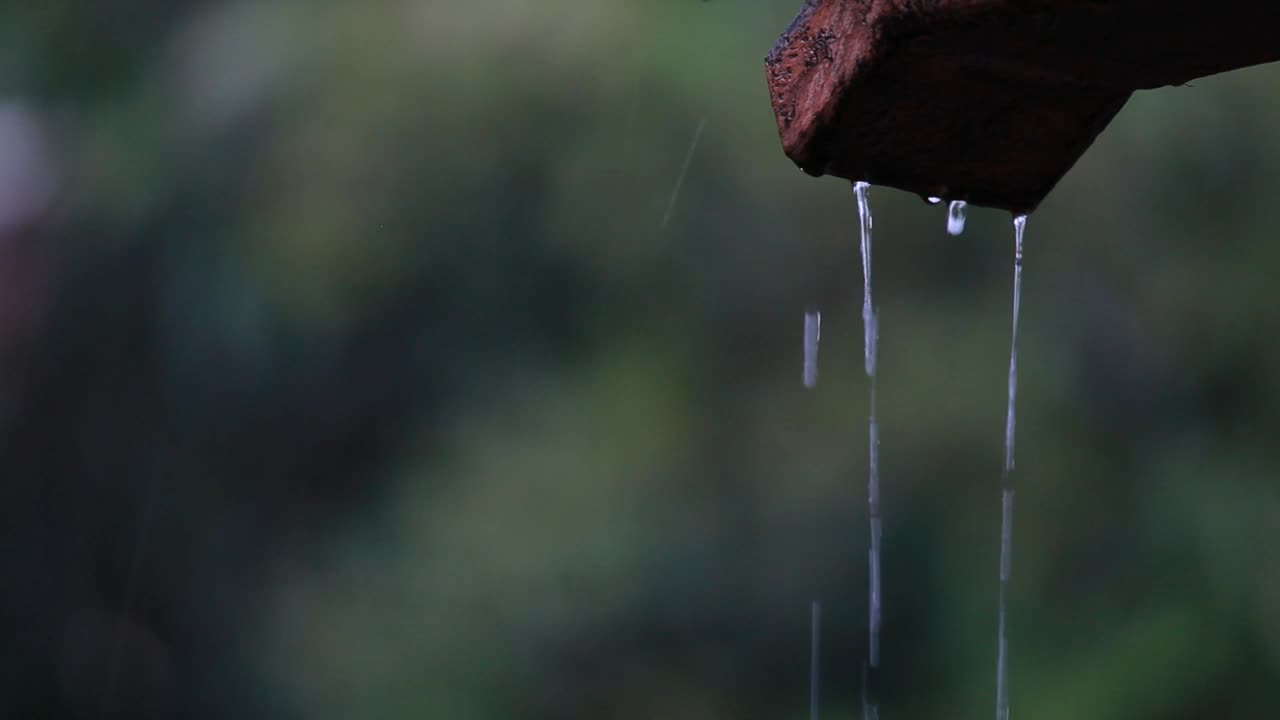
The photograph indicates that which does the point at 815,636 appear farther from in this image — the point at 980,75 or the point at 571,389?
the point at 980,75

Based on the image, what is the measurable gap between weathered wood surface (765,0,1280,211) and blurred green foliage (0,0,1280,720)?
3453 mm

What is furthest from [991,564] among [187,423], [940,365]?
[187,423]

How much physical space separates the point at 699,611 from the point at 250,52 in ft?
9.30

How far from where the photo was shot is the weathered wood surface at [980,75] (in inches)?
29.0

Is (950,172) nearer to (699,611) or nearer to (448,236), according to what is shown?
(699,611)

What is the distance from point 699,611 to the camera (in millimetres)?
4543

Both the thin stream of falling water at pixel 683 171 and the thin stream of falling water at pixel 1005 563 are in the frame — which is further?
the thin stream of falling water at pixel 683 171

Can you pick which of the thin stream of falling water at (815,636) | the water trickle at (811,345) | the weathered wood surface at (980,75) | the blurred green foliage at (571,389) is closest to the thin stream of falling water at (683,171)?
the blurred green foliage at (571,389)

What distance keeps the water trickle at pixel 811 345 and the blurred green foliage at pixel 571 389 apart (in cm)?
5

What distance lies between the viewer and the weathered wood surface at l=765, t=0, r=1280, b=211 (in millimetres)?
736

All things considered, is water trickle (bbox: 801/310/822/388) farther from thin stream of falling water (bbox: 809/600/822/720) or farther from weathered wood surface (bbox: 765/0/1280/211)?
weathered wood surface (bbox: 765/0/1280/211)

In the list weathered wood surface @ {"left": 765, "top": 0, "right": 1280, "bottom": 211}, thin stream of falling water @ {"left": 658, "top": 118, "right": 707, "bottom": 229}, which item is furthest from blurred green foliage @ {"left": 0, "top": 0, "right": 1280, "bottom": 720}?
weathered wood surface @ {"left": 765, "top": 0, "right": 1280, "bottom": 211}

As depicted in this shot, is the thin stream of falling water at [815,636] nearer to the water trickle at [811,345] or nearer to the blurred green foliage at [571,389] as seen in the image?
the blurred green foliage at [571,389]

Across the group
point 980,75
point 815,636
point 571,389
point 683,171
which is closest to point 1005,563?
point 815,636
